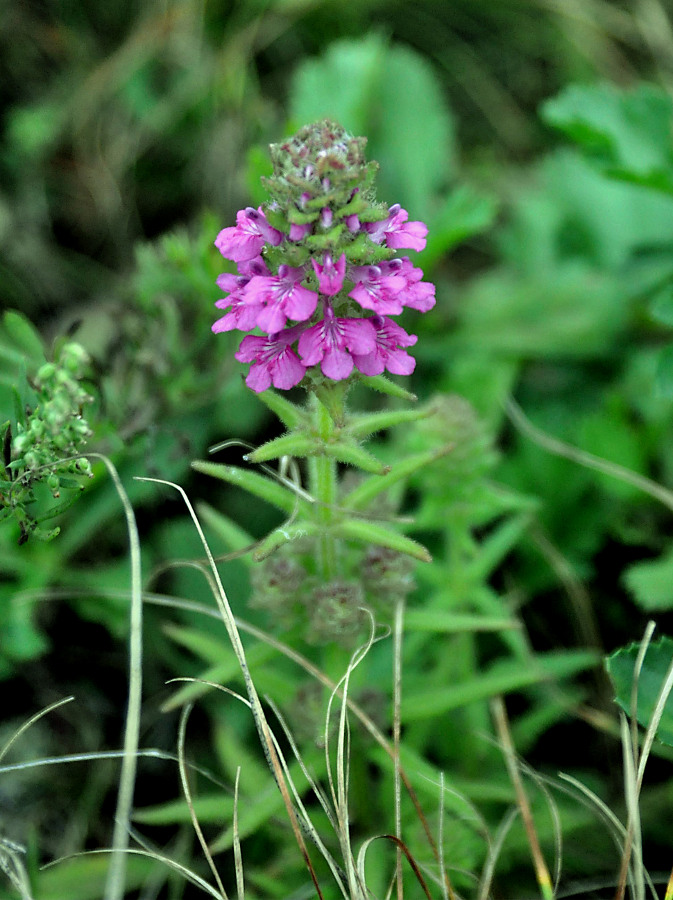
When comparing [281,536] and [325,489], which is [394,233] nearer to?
[325,489]

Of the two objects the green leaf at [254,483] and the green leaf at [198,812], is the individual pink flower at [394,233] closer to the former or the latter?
the green leaf at [254,483]

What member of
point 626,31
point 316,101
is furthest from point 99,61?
point 626,31

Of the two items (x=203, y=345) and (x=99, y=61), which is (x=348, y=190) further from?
(x=99, y=61)

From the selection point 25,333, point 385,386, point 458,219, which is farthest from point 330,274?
point 458,219

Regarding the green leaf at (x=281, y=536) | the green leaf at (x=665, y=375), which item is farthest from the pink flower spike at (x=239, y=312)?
the green leaf at (x=665, y=375)

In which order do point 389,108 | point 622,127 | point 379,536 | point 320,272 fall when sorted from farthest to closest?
point 389,108 → point 622,127 → point 379,536 → point 320,272

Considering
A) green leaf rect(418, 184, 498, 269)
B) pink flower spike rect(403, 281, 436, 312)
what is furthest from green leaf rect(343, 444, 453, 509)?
green leaf rect(418, 184, 498, 269)
